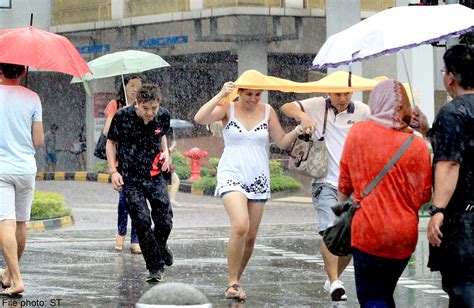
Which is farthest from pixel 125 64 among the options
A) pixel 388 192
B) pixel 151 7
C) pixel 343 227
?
pixel 151 7

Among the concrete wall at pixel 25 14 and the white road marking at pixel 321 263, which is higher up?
the concrete wall at pixel 25 14

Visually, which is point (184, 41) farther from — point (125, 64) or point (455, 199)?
point (455, 199)

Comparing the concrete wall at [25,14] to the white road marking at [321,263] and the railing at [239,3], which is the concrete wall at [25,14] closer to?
the railing at [239,3]

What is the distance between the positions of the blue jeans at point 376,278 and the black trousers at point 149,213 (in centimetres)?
418

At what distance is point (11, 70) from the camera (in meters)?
9.50

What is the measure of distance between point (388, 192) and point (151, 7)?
2692 centimetres

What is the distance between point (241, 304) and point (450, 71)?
3.38m

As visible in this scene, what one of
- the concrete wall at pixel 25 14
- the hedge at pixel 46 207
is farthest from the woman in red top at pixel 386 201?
the concrete wall at pixel 25 14

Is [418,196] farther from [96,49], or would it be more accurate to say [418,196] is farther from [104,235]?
[96,49]

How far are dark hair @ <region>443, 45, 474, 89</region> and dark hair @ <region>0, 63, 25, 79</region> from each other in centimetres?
401

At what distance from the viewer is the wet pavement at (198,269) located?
9.80 meters

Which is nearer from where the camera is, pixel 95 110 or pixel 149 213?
pixel 149 213

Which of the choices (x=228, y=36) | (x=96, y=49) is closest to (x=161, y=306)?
(x=228, y=36)

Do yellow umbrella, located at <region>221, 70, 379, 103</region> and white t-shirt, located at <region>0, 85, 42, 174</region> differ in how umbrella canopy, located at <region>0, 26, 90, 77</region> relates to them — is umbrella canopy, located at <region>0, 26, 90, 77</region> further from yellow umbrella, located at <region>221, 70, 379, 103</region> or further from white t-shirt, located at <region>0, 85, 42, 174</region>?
yellow umbrella, located at <region>221, 70, 379, 103</region>
